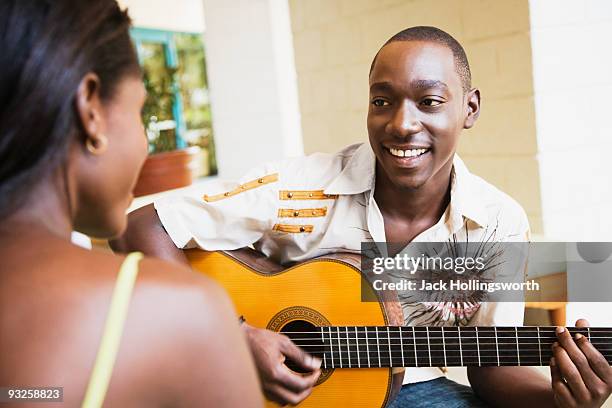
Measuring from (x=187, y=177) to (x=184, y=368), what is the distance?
3846mm

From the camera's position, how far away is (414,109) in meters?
1.32

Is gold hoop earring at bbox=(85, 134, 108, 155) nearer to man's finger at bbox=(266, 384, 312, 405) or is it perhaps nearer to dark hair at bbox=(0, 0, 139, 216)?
dark hair at bbox=(0, 0, 139, 216)

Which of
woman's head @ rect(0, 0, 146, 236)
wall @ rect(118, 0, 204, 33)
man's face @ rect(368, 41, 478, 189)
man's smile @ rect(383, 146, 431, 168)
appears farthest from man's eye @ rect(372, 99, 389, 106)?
wall @ rect(118, 0, 204, 33)

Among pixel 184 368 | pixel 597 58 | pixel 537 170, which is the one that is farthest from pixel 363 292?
pixel 597 58

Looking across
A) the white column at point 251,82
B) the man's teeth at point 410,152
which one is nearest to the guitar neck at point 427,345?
the man's teeth at point 410,152

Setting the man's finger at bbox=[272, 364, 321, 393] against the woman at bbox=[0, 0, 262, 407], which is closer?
the woman at bbox=[0, 0, 262, 407]

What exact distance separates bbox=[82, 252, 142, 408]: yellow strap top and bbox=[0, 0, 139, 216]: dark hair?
155 mm

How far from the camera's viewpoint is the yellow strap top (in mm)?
557

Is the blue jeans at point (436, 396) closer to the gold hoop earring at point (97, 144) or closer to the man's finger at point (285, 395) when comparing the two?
the man's finger at point (285, 395)

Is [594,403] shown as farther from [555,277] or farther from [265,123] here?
[265,123]

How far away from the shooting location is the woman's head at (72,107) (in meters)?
0.57

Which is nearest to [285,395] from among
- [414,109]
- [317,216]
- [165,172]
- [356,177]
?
[317,216]

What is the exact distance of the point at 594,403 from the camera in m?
1.15

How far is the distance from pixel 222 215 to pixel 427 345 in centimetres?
56
